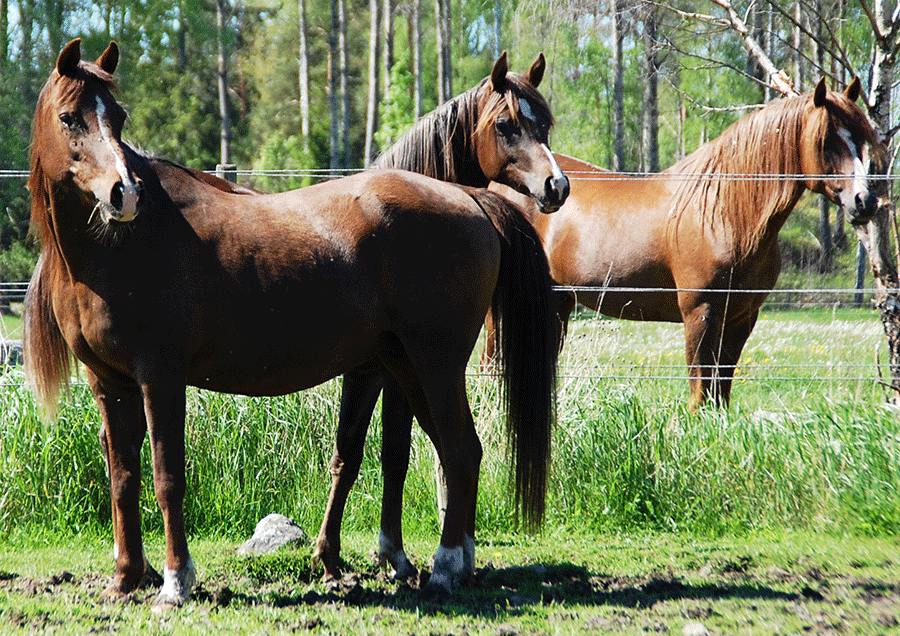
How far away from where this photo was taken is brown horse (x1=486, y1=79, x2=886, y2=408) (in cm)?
529

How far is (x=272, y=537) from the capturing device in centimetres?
444

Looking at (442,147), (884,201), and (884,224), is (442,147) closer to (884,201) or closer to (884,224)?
(884,201)

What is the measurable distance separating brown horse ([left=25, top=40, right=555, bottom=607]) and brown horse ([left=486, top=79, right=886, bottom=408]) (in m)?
1.19

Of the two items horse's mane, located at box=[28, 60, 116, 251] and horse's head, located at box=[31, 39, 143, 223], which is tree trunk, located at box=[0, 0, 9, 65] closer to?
horse's mane, located at box=[28, 60, 116, 251]

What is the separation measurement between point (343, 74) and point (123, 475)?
28.1m

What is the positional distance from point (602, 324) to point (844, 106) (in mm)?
2006

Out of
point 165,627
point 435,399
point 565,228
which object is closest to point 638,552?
point 435,399

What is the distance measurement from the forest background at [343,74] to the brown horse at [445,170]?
982 cm

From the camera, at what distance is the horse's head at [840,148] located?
202 inches

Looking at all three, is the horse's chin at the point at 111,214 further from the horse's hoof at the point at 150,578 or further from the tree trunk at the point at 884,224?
the tree trunk at the point at 884,224

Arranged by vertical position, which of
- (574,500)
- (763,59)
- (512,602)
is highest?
(763,59)

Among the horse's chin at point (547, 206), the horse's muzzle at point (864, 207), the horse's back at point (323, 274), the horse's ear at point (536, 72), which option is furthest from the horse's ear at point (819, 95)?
the horse's back at point (323, 274)

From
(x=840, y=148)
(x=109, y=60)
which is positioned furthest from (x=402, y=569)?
(x=840, y=148)

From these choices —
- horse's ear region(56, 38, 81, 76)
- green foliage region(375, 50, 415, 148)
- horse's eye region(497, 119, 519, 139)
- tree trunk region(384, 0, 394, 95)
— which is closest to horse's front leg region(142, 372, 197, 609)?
horse's ear region(56, 38, 81, 76)
